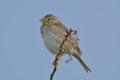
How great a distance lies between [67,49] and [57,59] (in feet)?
13.4

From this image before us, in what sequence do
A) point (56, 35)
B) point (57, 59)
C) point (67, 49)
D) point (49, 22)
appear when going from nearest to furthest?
point (57, 59), point (67, 49), point (56, 35), point (49, 22)

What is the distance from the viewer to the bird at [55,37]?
8547 millimetres

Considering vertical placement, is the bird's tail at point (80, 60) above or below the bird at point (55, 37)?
below

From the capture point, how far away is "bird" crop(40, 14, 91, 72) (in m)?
8.55

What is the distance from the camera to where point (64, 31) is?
363 inches

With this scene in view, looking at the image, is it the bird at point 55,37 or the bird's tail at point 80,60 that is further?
the bird's tail at point 80,60

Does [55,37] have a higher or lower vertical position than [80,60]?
higher

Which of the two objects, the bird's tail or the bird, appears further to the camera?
the bird's tail

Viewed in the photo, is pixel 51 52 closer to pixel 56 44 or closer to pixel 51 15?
pixel 56 44

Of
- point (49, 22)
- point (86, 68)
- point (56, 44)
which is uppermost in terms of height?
point (49, 22)

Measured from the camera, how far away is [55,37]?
8.86m

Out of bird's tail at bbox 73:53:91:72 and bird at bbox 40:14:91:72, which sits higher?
bird at bbox 40:14:91:72

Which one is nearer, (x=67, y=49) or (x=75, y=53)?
(x=67, y=49)

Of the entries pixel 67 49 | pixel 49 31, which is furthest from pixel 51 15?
pixel 67 49
